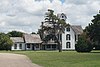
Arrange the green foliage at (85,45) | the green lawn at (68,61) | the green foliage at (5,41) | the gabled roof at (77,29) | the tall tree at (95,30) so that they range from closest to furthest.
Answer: the green lawn at (68,61) < the tall tree at (95,30) < the green foliage at (85,45) < the green foliage at (5,41) < the gabled roof at (77,29)

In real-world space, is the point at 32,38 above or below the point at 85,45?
above

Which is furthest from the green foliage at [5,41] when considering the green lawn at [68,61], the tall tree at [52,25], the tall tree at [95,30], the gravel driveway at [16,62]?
the gravel driveway at [16,62]

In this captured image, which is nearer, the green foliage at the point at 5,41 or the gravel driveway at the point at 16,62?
the gravel driveway at the point at 16,62

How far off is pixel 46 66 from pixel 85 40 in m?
54.0

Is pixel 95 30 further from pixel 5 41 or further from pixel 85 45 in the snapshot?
pixel 5 41

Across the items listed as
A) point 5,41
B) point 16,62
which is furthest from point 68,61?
point 5,41

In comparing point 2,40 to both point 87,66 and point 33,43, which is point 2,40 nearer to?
point 33,43

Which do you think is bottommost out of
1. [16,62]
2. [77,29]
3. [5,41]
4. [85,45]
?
[16,62]

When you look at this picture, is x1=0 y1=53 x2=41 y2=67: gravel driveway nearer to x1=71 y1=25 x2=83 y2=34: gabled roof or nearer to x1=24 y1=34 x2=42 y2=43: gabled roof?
x1=71 y1=25 x2=83 y2=34: gabled roof

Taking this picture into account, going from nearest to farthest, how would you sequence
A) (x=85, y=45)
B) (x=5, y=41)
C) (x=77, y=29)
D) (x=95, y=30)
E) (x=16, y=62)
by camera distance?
(x=16, y=62)
(x=95, y=30)
(x=85, y=45)
(x=5, y=41)
(x=77, y=29)

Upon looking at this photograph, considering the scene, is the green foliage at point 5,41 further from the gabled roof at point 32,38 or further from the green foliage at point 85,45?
the green foliage at point 85,45

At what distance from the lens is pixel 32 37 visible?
11156 cm

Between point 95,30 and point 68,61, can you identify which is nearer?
point 68,61

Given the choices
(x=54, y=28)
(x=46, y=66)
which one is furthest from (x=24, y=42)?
(x=46, y=66)
